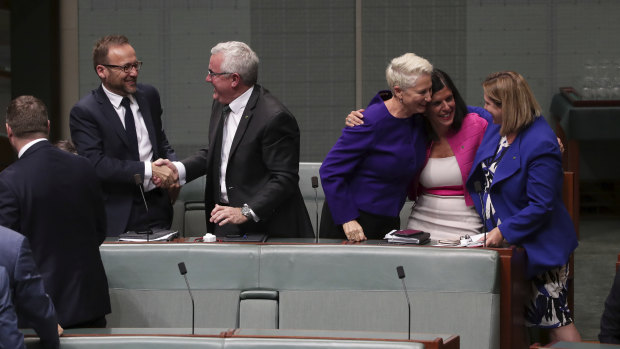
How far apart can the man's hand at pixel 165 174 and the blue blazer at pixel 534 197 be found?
49.6 inches

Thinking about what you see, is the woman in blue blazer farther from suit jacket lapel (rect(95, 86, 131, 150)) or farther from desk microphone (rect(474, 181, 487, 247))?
suit jacket lapel (rect(95, 86, 131, 150))

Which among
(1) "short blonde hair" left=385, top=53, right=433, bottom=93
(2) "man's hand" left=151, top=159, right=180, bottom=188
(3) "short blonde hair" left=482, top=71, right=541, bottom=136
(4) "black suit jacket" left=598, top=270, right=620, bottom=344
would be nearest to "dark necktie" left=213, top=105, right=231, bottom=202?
(2) "man's hand" left=151, top=159, right=180, bottom=188

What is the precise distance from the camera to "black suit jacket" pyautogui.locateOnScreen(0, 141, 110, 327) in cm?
278

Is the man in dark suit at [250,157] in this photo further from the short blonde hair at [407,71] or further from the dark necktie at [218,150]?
the short blonde hair at [407,71]

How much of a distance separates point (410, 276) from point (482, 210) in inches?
16.9

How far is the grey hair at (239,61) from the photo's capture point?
3.71 metres

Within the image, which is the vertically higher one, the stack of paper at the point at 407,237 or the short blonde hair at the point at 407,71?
the short blonde hair at the point at 407,71

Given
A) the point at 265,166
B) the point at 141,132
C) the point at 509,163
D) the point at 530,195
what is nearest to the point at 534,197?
the point at 530,195

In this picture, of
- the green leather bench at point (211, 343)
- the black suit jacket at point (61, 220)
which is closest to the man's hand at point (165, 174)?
the black suit jacket at point (61, 220)

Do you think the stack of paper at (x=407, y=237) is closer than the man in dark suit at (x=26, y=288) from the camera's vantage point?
No

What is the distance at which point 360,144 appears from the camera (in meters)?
3.60

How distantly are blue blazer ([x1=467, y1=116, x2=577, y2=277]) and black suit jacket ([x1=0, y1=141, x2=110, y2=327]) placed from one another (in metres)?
1.38

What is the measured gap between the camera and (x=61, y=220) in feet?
9.37

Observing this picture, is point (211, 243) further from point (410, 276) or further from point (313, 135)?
point (313, 135)
